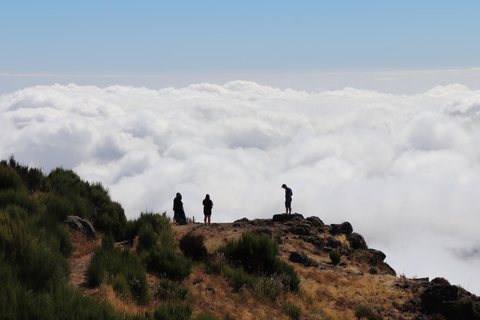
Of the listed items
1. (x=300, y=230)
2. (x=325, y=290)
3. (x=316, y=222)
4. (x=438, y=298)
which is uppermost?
(x=316, y=222)

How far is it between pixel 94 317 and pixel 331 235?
18.5 m

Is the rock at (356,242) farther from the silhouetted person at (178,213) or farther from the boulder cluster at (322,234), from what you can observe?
the silhouetted person at (178,213)

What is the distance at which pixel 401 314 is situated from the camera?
42.0 feet

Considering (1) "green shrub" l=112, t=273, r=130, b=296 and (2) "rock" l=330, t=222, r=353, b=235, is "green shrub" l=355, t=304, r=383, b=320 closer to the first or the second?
(1) "green shrub" l=112, t=273, r=130, b=296

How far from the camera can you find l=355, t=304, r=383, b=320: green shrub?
1212 centimetres

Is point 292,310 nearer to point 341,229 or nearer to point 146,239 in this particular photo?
point 146,239

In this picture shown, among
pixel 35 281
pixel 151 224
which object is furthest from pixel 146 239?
pixel 35 281

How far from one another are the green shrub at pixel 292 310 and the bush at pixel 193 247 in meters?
2.89

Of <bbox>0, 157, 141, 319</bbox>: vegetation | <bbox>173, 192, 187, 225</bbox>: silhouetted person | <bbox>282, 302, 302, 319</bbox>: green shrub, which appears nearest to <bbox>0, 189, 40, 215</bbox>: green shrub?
<bbox>0, 157, 141, 319</bbox>: vegetation

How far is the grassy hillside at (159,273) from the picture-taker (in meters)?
6.46

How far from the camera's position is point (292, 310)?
10195 mm

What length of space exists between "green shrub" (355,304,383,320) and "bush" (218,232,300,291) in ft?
6.83

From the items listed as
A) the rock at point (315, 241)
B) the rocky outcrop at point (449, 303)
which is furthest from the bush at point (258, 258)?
the rock at point (315, 241)

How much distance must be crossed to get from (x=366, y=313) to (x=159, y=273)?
685cm
